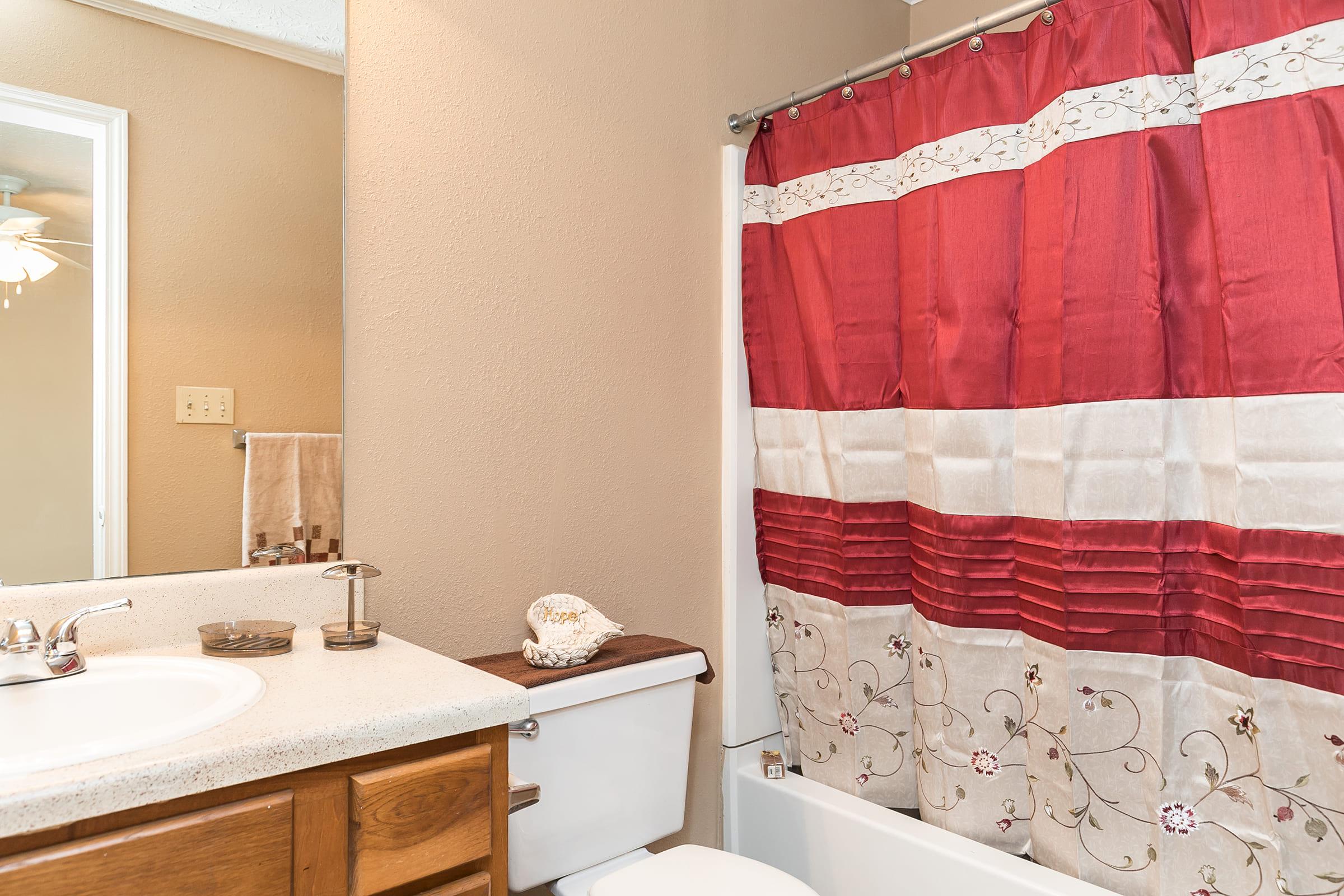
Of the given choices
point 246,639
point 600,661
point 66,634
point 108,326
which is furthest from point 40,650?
point 600,661

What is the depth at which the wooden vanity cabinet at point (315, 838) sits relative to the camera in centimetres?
73

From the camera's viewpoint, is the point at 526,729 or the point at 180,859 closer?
the point at 180,859

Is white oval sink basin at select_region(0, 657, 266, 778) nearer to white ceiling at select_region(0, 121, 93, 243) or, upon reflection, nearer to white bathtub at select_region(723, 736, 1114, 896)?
white ceiling at select_region(0, 121, 93, 243)

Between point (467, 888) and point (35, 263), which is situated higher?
point (35, 263)

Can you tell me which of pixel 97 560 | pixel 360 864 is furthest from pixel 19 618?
pixel 360 864

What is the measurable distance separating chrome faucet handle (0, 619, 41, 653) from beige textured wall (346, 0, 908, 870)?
0.46 meters

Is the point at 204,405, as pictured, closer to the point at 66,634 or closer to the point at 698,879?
the point at 66,634

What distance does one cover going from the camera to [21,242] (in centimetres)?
112

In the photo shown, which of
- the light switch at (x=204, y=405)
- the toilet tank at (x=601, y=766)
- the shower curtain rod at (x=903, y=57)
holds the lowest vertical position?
the toilet tank at (x=601, y=766)

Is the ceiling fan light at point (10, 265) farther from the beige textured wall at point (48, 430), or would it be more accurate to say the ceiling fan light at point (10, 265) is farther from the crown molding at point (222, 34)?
the crown molding at point (222, 34)

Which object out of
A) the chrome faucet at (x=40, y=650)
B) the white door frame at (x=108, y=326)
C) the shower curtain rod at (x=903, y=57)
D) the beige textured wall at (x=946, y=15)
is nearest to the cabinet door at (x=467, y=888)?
the chrome faucet at (x=40, y=650)

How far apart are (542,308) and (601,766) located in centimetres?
85

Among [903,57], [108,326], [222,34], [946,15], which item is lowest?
[108,326]

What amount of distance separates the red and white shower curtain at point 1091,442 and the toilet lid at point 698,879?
1.32 ft
